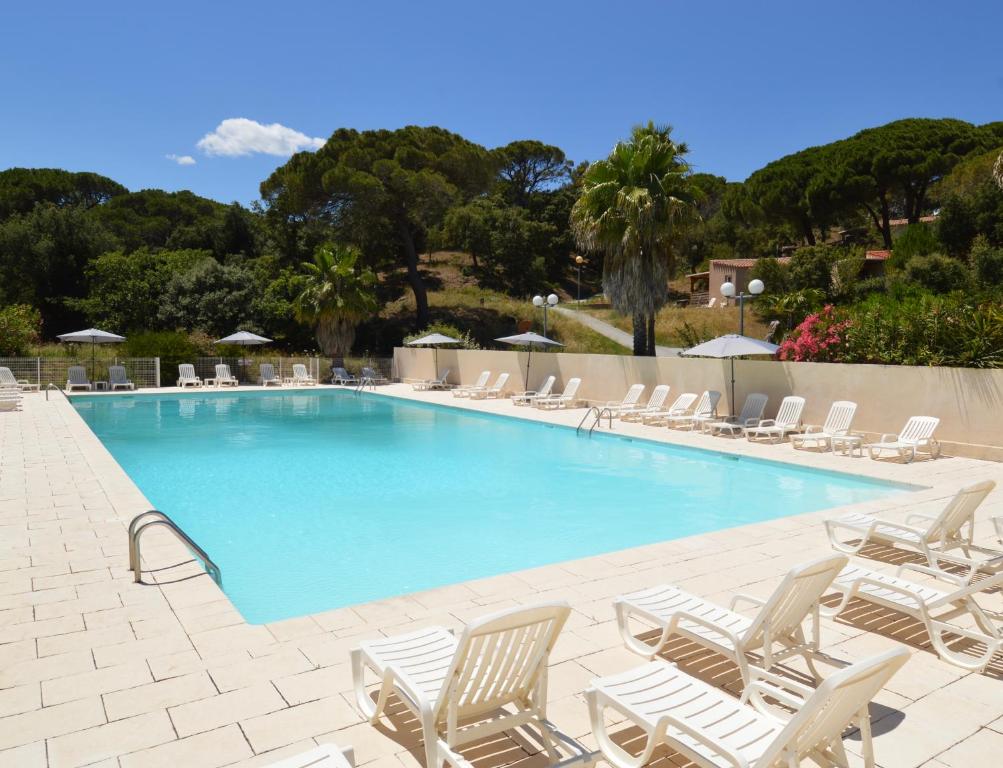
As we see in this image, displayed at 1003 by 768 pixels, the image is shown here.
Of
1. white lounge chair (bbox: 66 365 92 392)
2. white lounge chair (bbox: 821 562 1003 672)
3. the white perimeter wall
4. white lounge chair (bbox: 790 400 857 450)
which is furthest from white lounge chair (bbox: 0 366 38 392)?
white lounge chair (bbox: 821 562 1003 672)

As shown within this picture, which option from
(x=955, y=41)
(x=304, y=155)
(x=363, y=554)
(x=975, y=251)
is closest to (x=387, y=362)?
(x=304, y=155)

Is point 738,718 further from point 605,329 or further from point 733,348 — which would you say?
point 605,329

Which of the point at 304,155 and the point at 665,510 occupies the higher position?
the point at 304,155

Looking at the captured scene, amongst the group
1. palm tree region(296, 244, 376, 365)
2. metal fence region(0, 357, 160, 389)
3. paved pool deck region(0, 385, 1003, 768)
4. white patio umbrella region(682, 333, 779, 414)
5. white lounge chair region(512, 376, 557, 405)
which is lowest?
paved pool deck region(0, 385, 1003, 768)

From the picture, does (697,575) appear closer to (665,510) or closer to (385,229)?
(665,510)

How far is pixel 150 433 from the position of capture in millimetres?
15383

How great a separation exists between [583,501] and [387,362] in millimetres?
18918

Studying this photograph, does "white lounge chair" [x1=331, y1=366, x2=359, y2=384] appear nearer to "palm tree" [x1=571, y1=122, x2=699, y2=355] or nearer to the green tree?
the green tree

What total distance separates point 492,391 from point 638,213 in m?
6.72

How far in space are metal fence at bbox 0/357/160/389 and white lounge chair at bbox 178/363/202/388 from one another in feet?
2.29

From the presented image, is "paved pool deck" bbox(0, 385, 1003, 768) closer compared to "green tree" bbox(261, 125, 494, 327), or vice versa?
"paved pool deck" bbox(0, 385, 1003, 768)

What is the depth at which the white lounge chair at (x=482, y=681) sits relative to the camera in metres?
2.64

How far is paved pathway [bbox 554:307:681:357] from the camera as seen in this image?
31948 mm

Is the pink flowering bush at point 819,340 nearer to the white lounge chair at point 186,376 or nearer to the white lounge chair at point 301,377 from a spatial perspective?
the white lounge chair at point 301,377
